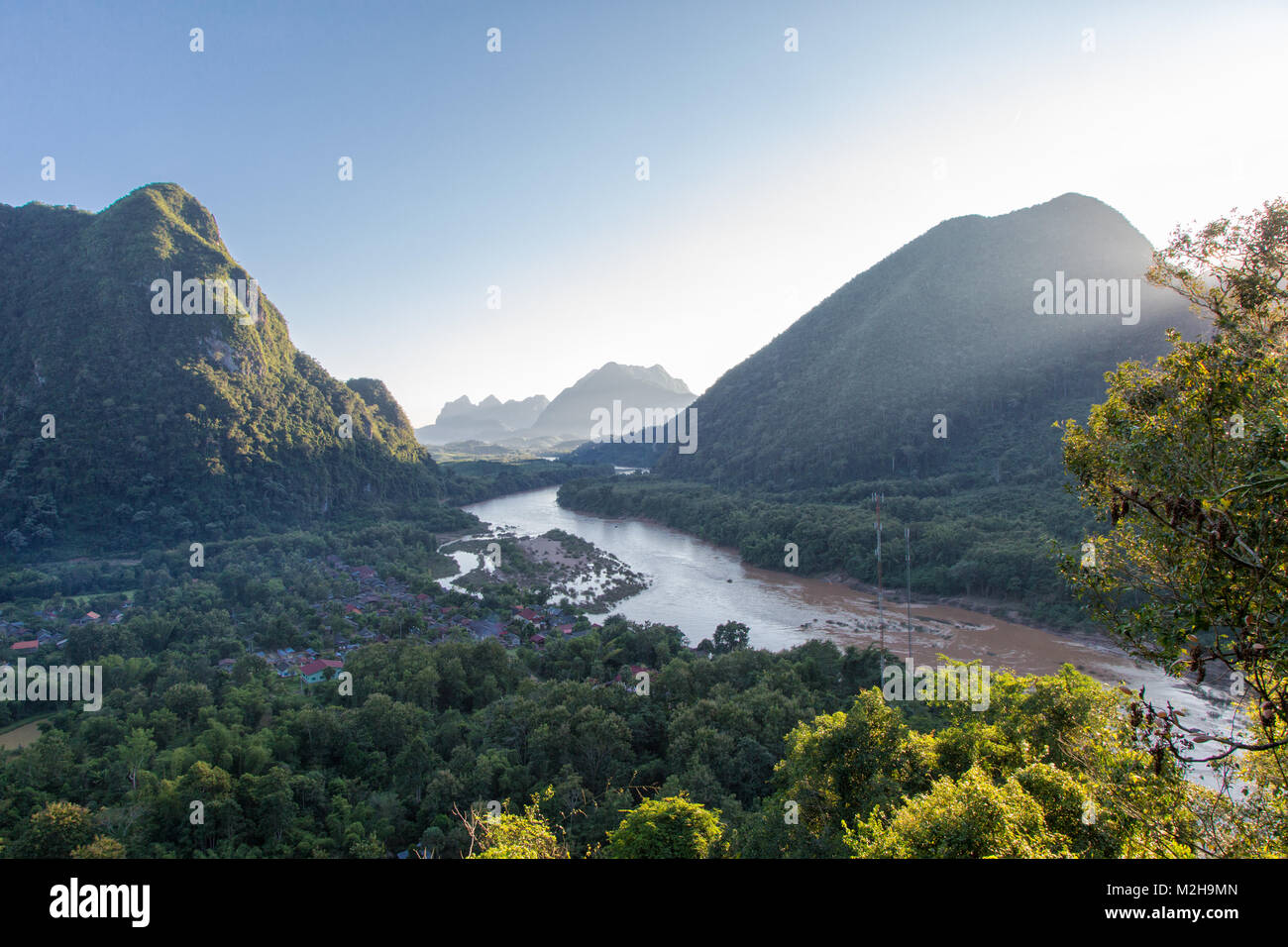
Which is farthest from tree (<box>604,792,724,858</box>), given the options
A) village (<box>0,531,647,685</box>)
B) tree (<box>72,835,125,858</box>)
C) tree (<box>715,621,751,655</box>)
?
tree (<box>715,621,751,655</box>)

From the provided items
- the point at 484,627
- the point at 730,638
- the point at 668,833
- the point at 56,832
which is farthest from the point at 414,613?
the point at 668,833

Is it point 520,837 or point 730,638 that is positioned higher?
point 520,837

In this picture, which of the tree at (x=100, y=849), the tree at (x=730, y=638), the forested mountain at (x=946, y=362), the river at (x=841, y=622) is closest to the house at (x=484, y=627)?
the river at (x=841, y=622)

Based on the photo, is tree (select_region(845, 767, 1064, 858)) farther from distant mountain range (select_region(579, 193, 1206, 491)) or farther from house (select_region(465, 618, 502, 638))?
distant mountain range (select_region(579, 193, 1206, 491))

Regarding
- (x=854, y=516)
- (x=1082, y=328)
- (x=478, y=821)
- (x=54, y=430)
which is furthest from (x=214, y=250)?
(x=1082, y=328)

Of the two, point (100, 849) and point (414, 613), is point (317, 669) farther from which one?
point (100, 849)
